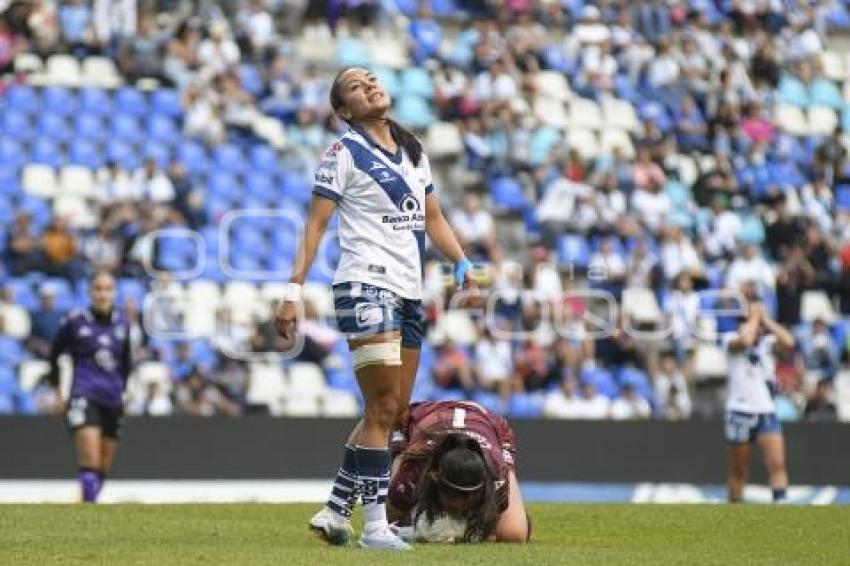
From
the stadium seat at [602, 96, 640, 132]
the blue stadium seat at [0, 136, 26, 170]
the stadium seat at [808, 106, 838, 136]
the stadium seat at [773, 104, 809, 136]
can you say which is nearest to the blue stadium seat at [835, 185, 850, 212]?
the stadium seat at [773, 104, 809, 136]

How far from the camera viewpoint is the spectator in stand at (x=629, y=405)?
22.5m

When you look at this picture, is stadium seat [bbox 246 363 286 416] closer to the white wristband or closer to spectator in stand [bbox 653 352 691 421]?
spectator in stand [bbox 653 352 691 421]

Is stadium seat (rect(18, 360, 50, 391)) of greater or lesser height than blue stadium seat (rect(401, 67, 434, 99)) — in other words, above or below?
below

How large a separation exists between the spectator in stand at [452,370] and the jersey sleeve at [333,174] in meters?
11.8

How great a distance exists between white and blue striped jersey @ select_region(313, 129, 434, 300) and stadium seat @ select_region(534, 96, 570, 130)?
16.9 metres

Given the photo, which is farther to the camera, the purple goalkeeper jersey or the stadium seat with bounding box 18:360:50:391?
the stadium seat with bounding box 18:360:50:391

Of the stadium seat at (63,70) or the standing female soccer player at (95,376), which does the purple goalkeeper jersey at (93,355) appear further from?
the stadium seat at (63,70)

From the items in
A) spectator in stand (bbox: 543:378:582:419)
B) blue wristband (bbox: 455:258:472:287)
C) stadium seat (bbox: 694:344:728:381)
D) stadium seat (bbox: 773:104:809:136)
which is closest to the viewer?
blue wristband (bbox: 455:258:472:287)

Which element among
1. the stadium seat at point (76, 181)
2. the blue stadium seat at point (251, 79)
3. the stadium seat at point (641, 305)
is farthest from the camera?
the blue stadium seat at point (251, 79)

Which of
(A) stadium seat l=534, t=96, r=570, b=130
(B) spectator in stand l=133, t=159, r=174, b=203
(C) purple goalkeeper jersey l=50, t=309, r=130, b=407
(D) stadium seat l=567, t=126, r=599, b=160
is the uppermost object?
(A) stadium seat l=534, t=96, r=570, b=130

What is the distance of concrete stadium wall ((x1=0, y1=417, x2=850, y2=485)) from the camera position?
19.1m

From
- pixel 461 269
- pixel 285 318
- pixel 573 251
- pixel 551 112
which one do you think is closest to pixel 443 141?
pixel 551 112

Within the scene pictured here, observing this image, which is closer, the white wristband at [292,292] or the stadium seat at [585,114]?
the white wristband at [292,292]

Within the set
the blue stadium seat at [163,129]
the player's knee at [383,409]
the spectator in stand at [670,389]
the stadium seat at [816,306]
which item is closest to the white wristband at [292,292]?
the player's knee at [383,409]
